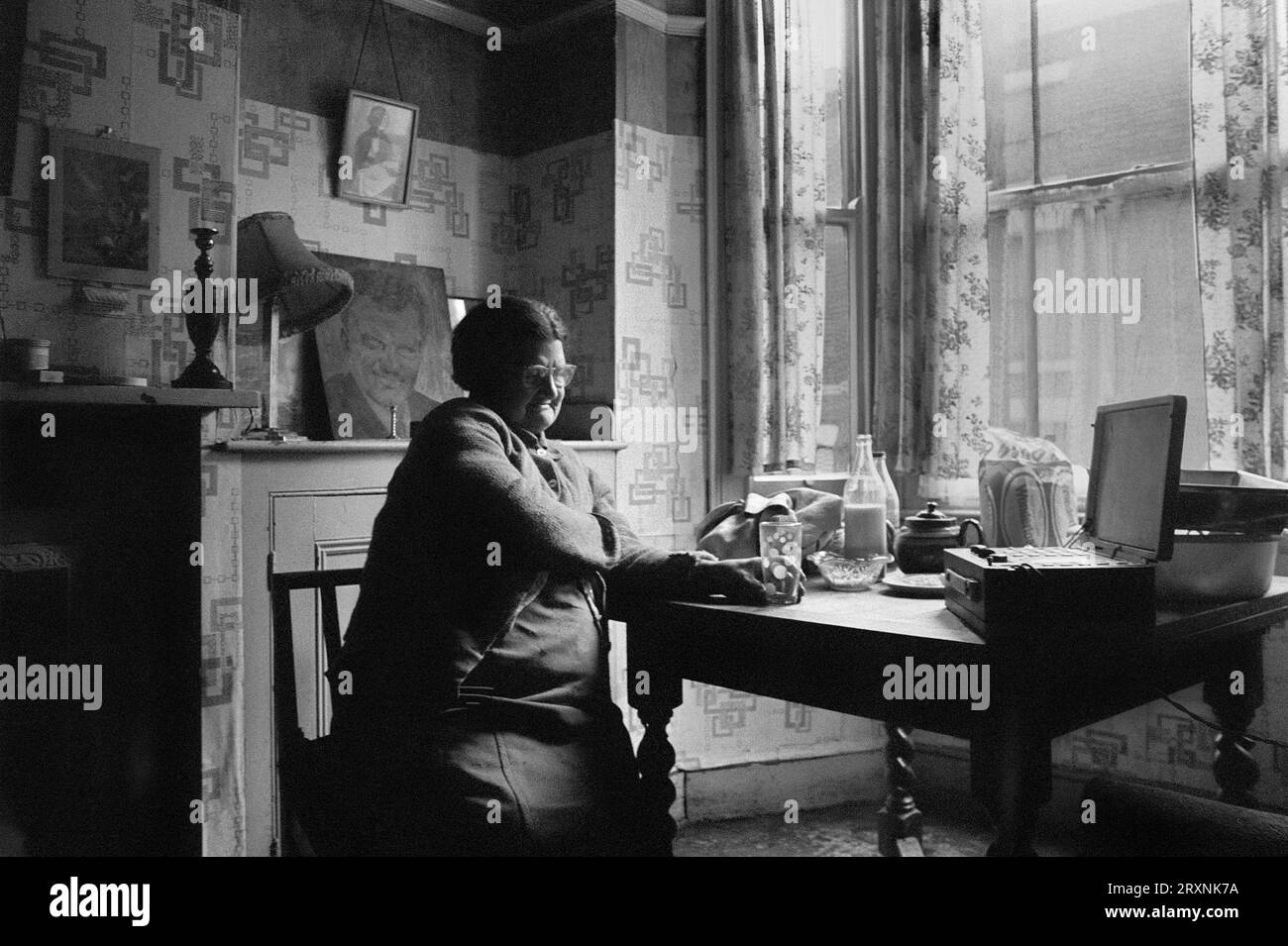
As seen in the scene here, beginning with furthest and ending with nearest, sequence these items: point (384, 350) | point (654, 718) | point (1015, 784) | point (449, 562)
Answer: point (384, 350), point (654, 718), point (449, 562), point (1015, 784)

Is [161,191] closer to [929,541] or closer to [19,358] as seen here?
[19,358]

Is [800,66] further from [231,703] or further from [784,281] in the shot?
[231,703]

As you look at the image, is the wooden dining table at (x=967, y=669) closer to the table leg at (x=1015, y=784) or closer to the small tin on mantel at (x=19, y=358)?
the table leg at (x=1015, y=784)

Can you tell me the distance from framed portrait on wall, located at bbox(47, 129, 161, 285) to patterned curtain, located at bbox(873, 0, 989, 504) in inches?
84.7

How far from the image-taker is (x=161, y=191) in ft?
7.66

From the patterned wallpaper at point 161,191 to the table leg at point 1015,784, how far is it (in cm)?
184

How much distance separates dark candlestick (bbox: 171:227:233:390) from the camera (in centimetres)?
226

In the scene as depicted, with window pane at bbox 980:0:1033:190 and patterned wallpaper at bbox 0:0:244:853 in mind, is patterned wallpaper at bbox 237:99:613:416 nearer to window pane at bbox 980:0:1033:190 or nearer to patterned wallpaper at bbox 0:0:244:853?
patterned wallpaper at bbox 0:0:244:853

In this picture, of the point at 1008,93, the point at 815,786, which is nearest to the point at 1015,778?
the point at 815,786

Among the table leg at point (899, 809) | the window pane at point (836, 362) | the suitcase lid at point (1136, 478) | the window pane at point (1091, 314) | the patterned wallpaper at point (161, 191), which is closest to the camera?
the suitcase lid at point (1136, 478)

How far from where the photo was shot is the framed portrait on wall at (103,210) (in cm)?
218

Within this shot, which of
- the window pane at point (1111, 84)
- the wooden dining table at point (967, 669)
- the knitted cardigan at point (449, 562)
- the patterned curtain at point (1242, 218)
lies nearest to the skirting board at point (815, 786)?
the wooden dining table at point (967, 669)

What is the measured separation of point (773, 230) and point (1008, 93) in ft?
2.72

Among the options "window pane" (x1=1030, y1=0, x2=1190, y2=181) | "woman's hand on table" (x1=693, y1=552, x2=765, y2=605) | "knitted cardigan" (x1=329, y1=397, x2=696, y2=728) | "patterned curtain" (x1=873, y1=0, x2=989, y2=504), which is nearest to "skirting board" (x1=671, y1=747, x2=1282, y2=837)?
"patterned curtain" (x1=873, y1=0, x2=989, y2=504)
